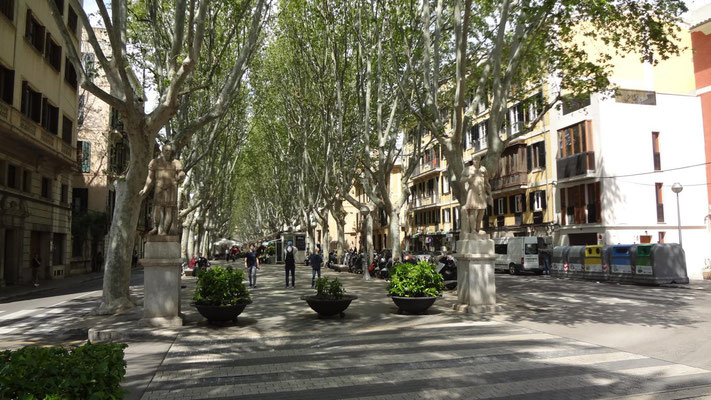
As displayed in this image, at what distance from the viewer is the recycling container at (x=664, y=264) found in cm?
2052

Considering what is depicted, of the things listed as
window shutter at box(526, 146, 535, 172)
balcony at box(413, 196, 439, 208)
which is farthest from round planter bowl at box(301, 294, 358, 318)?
balcony at box(413, 196, 439, 208)

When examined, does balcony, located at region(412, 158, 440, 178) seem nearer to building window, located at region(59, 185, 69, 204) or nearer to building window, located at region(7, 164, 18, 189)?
building window, located at region(59, 185, 69, 204)

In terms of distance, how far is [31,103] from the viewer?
23.7m

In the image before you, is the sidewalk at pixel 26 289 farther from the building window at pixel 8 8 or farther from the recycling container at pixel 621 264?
the recycling container at pixel 621 264

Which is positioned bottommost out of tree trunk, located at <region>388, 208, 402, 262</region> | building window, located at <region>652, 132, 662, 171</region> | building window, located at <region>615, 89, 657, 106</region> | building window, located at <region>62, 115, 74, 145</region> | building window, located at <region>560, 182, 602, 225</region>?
tree trunk, located at <region>388, 208, 402, 262</region>

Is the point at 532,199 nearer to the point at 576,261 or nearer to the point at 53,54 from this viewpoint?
the point at 576,261

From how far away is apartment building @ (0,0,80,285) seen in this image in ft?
69.9

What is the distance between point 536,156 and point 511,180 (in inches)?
102

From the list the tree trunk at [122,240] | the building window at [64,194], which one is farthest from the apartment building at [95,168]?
the tree trunk at [122,240]

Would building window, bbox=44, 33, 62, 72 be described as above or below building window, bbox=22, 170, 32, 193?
above

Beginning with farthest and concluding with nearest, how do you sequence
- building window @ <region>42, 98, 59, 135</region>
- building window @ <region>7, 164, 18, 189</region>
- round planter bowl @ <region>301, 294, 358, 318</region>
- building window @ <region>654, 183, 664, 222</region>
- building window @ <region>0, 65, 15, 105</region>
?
1. building window @ <region>654, 183, 664, 222</region>
2. building window @ <region>42, 98, 59, 135</region>
3. building window @ <region>7, 164, 18, 189</region>
4. building window @ <region>0, 65, 15, 105</region>
5. round planter bowl @ <region>301, 294, 358, 318</region>

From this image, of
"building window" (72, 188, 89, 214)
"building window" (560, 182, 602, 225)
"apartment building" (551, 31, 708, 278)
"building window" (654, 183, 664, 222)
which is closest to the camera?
"apartment building" (551, 31, 708, 278)

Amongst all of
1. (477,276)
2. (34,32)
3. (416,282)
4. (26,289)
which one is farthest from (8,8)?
(477,276)

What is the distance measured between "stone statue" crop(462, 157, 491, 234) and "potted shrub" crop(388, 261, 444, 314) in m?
1.71
